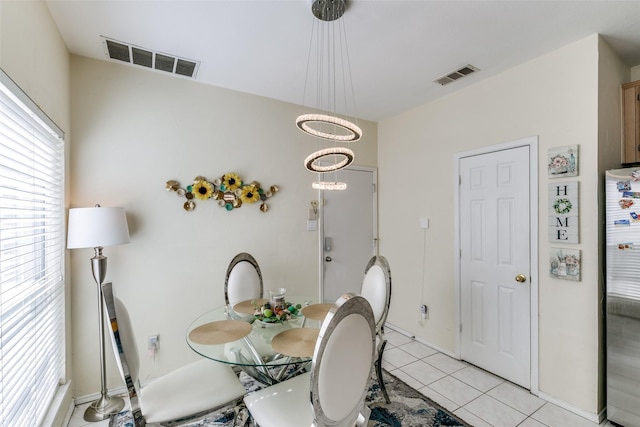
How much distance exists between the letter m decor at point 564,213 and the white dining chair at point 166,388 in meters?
2.51

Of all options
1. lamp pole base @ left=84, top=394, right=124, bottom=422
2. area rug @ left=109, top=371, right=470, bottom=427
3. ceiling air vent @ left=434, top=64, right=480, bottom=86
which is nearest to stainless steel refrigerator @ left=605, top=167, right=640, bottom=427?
area rug @ left=109, top=371, right=470, bottom=427

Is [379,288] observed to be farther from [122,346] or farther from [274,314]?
[122,346]

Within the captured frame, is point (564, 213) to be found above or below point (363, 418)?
above

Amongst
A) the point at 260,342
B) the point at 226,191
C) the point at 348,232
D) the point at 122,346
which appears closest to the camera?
the point at 122,346

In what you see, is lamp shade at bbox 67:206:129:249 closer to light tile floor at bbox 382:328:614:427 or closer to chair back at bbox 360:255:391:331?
chair back at bbox 360:255:391:331

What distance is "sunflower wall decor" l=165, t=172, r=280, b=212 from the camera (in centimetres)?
267

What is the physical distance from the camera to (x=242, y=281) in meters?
2.56

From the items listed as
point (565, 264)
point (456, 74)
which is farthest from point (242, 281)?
point (456, 74)

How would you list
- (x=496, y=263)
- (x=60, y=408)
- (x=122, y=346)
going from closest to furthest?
1. (x=122, y=346)
2. (x=60, y=408)
3. (x=496, y=263)

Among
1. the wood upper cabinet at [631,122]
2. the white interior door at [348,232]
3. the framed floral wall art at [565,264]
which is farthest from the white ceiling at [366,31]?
the framed floral wall art at [565,264]

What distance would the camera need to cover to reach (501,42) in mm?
2156

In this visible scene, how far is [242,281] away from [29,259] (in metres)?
1.37

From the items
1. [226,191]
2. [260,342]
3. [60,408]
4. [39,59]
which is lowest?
[60,408]

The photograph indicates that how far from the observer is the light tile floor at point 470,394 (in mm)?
2064
